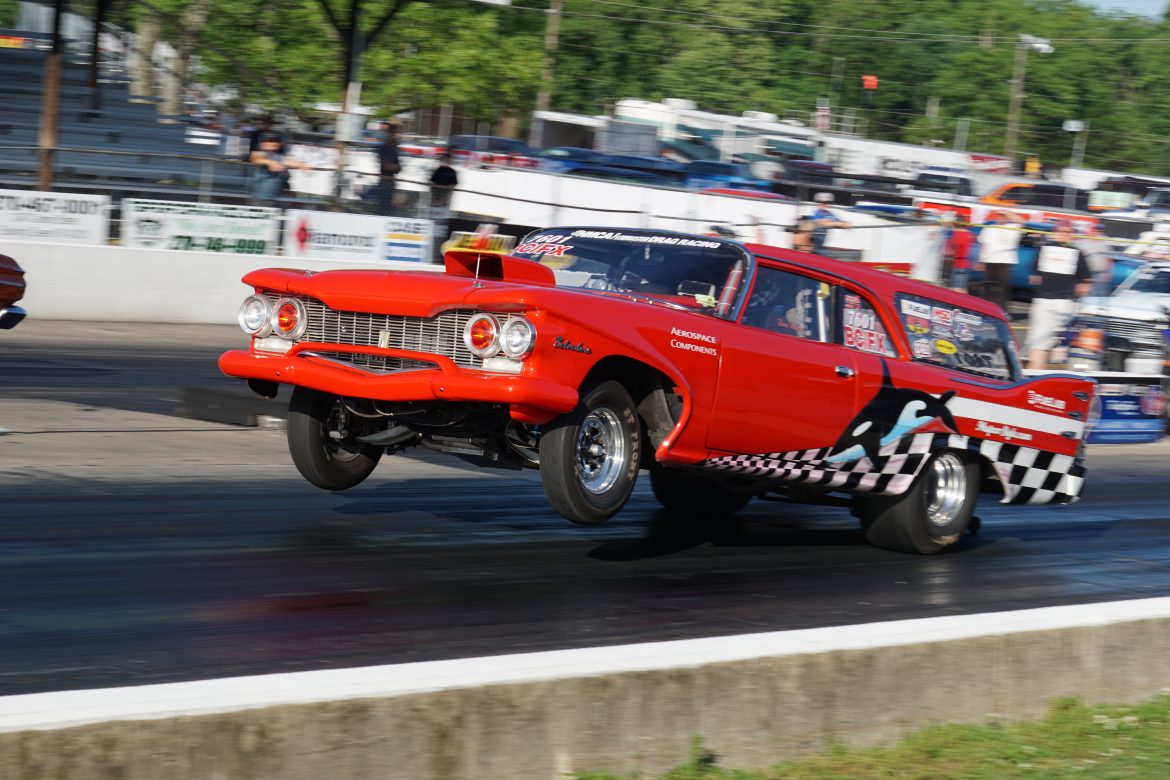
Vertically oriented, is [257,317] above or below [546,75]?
below

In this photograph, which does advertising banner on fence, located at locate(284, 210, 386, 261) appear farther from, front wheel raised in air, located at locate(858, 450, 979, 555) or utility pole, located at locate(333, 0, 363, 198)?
front wheel raised in air, located at locate(858, 450, 979, 555)

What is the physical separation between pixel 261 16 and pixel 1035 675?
4060 centimetres

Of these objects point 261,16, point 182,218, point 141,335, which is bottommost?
point 141,335

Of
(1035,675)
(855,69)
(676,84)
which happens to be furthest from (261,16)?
(855,69)

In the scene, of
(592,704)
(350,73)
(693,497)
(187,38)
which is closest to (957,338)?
(693,497)

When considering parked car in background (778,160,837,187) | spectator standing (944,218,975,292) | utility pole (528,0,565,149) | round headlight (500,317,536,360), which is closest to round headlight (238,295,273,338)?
round headlight (500,317,536,360)

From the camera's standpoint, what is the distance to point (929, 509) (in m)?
9.20

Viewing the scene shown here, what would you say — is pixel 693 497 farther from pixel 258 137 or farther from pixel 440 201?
pixel 258 137

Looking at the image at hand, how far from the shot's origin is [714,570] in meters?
8.01

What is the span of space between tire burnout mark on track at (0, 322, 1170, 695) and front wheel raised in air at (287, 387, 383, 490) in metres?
0.35

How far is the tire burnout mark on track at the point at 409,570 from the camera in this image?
5609mm

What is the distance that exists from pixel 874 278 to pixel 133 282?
12.5 metres

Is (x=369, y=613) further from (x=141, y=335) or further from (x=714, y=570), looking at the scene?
(x=141, y=335)

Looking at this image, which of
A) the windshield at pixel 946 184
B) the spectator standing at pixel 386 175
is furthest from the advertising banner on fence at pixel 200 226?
the windshield at pixel 946 184
